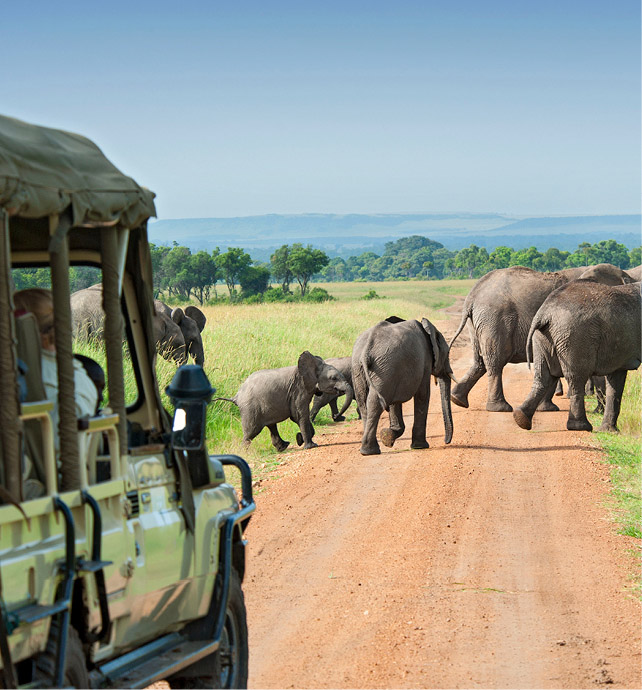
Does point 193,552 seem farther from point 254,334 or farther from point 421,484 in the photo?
point 254,334

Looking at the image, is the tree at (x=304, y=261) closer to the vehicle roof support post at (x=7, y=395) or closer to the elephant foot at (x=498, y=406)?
the elephant foot at (x=498, y=406)

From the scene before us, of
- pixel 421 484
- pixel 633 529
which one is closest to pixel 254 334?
pixel 421 484

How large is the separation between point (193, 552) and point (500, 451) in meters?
9.06

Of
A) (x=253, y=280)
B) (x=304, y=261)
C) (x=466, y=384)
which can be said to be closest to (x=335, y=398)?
(x=466, y=384)

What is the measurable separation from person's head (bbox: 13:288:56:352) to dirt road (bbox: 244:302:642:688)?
2466 mm

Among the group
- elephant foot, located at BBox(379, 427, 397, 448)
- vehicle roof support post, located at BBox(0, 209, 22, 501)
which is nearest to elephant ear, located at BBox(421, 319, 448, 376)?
elephant foot, located at BBox(379, 427, 397, 448)

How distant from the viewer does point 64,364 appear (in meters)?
3.84

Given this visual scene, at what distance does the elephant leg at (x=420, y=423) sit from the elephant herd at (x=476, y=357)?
0.05 ft

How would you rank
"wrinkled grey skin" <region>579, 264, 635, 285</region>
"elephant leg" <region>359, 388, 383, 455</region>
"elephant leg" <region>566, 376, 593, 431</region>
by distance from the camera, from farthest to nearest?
1. "wrinkled grey skin" <region>579, 264, 635, 285</region>
2. "elephant leg" <region>566, 376, 593, 431</region>
3. "elephant leg" <region>359, 388, 383, 455</region>

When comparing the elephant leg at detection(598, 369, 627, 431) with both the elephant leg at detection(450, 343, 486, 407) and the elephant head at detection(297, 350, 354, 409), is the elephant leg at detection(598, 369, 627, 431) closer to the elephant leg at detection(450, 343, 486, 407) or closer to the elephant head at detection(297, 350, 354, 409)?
the elephant leg at detection(450, 343, 486, 407)

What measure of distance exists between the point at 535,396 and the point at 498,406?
2003mm

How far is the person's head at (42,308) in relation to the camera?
4.24 m

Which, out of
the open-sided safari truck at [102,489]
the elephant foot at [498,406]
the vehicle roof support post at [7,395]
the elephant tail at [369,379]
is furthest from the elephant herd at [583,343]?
the vehicle roof support post at [7,395]

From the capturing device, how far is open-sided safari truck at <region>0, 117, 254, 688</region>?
350 cm
